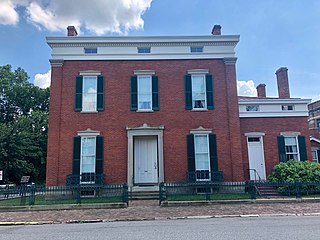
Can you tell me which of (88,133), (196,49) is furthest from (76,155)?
(196,49)

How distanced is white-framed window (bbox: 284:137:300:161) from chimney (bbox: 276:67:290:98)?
491 cm

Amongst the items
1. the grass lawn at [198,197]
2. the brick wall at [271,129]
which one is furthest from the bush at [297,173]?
the grass lawn at [198,197]

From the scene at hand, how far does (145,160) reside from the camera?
15.8 meters

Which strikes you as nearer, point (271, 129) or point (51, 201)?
point (51, 201)

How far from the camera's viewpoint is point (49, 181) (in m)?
15.0

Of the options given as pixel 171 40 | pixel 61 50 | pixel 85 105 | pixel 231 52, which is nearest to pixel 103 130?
pixel 85 105

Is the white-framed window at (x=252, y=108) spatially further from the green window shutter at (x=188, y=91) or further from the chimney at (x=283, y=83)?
the chimney at (x=283, y=83)

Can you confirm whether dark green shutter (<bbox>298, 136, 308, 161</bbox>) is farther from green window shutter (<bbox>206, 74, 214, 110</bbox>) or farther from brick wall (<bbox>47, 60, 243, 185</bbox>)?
green window shutter (<bbox>206, 74, 214, 110</bbox>)

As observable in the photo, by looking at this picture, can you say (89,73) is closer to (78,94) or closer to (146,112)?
(78,94)

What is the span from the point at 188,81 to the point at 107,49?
510 centimetres

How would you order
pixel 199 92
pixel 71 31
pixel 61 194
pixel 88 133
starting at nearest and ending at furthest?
pixel 61 194
pixel 88 133
pixel 199 92
pixel 71 31

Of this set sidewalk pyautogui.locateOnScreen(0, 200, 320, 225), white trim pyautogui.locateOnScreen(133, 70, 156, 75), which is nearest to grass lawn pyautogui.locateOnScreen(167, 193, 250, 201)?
sidewalk pyautogui.locateOnScreen(0, 200, 320, 225)

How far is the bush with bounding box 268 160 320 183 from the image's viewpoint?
1384 cm

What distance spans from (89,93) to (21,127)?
14.3 m
